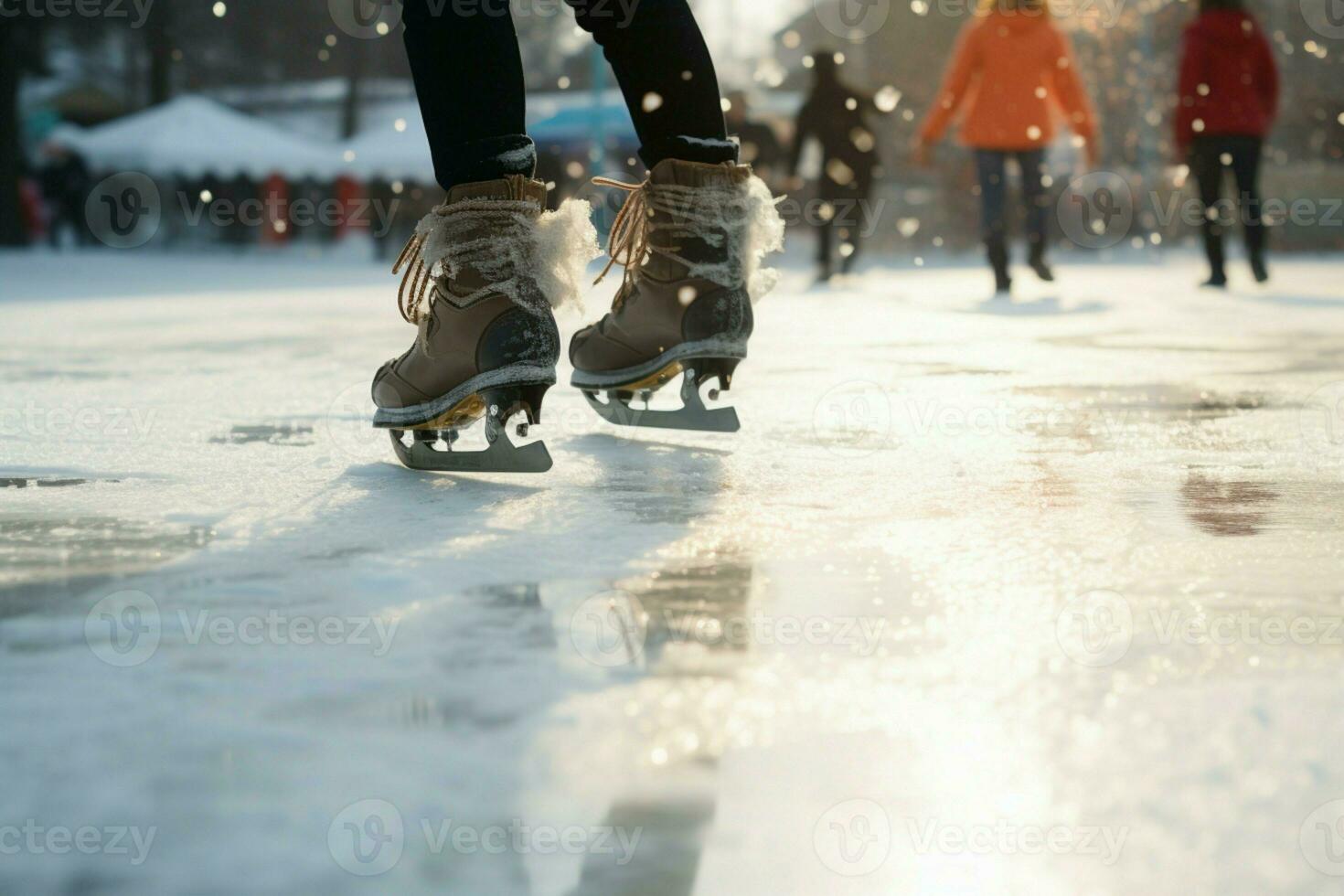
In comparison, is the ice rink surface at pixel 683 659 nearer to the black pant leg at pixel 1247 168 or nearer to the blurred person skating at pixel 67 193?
the black pant leg at pixel 1247 168

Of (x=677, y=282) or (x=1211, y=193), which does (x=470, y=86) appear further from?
(x=1211, y=193)

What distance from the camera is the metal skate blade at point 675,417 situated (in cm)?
282

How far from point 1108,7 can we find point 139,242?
13.5 m

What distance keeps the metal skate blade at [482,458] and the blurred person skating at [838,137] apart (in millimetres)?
8550

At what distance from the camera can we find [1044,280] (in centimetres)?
935

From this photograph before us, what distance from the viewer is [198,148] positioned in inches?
840

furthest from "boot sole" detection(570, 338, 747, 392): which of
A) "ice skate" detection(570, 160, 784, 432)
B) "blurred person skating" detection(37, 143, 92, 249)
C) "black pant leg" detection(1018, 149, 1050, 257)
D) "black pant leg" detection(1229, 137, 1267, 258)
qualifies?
"blurred person skating" detection(37, 143, 92, 249)

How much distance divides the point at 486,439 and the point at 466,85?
0.51 metres

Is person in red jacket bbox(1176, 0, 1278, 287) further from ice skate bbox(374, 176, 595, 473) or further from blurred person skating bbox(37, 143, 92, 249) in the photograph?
blurred person skating bbox(37, 143, 92, 249)

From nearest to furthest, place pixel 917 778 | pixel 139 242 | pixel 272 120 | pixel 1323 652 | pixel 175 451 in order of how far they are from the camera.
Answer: pixel 917 778 < pixel 1323 652 < pixel 175 451 < pixel 139 242 < pixel 272 120

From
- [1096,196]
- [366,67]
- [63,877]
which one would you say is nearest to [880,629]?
[63,877]

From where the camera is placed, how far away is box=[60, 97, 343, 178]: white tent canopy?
2136 cm

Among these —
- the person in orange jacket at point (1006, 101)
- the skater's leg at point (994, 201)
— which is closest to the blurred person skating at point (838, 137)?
the person in orange jacket at point (1006, 101)

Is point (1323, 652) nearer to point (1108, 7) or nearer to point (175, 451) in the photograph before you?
point (175, 451)
